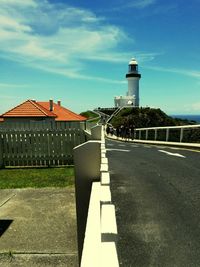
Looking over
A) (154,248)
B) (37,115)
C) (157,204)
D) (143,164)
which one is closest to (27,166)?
(143,164)

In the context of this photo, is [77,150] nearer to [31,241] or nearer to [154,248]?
[154,248]

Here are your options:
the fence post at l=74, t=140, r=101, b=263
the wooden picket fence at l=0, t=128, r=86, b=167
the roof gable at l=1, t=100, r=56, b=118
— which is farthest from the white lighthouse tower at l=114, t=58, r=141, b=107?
the fence post at l=74, t=140, r=101, b=263

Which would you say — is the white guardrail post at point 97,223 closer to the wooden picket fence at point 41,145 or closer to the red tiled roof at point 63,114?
the wooden picket fence at point 41,145

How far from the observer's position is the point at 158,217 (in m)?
6.40

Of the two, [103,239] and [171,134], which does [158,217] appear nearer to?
[103,239]

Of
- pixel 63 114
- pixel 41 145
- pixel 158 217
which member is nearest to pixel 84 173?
pixel 158 217

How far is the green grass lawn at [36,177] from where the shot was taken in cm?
1130

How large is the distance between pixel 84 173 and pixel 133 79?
109 metres

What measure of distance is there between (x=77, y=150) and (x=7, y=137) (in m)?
12.1

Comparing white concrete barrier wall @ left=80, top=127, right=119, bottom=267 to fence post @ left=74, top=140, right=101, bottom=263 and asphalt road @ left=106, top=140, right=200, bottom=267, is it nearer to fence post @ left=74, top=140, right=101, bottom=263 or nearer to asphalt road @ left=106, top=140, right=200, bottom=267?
fence post @ left=74, top=140, right=101, bottom=263

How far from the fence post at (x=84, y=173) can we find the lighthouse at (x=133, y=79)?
10868cm

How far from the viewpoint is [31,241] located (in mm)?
6176

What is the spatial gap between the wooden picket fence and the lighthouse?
97.5m

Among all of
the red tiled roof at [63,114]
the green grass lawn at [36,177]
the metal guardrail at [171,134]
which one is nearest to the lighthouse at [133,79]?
the red tiled roof at [63,114]
